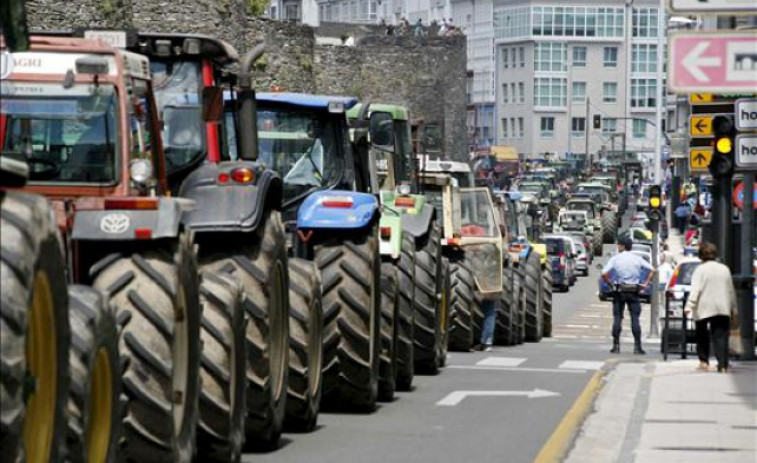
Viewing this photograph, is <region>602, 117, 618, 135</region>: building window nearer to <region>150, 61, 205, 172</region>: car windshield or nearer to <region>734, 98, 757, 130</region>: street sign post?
<region>734, 98, 757, 130</region>: street sign post

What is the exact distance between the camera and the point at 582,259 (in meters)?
81.9

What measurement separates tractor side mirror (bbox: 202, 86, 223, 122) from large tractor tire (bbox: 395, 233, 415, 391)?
5.60 meters

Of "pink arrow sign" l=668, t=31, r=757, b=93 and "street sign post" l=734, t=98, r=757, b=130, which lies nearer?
"pink arrow sign" l=668, t=31, r=757, b=93

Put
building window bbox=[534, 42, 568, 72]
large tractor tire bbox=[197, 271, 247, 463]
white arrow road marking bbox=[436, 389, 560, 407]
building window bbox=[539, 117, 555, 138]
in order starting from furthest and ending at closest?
building window bbox=[539, 117, 555, 138]
building window bbox=[534, 42, 568, 72]
white arrow road marking bbox=[436, 389, 560, 407]
large tractor tire bbox=[197, 271, 247, 463]

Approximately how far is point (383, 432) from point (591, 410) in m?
3.32

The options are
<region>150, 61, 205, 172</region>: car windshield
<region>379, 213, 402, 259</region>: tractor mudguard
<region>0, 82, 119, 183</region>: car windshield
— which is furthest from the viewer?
<region>379, 213, 402, 259</region>: tractor mudguard

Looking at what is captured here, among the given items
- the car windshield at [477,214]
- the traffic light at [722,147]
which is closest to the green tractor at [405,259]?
the traffic light at [722,147]

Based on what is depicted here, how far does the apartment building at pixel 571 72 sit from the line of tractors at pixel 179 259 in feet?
511

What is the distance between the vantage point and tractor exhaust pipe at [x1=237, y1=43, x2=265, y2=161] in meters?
14.6

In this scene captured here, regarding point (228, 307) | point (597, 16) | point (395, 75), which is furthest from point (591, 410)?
point (597, 16)


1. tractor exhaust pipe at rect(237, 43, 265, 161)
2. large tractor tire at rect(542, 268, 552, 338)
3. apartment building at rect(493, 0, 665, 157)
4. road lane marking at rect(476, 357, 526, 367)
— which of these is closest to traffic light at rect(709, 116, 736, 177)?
road lane marking at rect(476, 357, 526, 367)

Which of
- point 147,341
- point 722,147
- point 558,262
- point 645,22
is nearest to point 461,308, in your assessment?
point 722,147

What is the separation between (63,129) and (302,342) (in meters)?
3.88

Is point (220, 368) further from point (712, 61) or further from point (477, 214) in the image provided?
point (477, 214)
